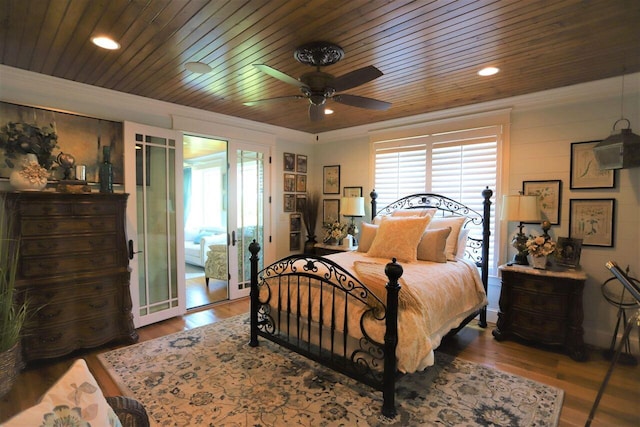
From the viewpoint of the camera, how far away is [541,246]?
3.21 m

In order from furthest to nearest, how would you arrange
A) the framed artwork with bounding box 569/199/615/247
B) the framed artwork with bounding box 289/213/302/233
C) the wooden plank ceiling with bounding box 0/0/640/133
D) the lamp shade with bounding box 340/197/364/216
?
the framed artwork with bounding box 289/213/302/233, the lamp shade with bounding box 340/197/364/216, the framed artwork with bounding box 569/199/615/247, the wooden plank ceiling with bounding box 0/0/640/133

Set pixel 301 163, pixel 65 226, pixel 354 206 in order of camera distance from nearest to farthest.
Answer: pixel 65 226, pixel 354 206, pixel 301 163

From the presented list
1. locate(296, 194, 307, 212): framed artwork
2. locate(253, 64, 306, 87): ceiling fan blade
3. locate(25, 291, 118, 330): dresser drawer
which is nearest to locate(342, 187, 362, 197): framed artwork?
locate(296, 194, 307, 212): framed artwork

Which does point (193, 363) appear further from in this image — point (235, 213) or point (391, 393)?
point (235, 213)

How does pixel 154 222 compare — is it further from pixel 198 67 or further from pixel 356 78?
pixel 356 78

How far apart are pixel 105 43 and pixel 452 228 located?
374 cm

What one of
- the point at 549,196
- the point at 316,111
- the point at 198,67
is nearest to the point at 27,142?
the point at 198,67

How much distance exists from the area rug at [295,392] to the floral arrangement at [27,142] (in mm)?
1985

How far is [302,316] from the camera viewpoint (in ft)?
9.24

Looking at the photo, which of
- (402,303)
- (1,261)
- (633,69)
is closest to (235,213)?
(1,261)

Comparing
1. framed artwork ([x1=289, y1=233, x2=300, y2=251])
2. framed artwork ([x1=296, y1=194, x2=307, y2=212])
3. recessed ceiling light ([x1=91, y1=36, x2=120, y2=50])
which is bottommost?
framed artwork ([x1=289, y1=233, x2=300, y2=251])

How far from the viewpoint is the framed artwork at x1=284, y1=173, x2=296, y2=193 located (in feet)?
17.9

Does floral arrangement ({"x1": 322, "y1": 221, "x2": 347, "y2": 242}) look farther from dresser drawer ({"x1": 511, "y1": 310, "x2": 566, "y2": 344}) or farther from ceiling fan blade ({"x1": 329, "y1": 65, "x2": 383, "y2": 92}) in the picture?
ceiling fan blade ({"x1": 329, "y1": 65, "x2": 383, "y2": 92})

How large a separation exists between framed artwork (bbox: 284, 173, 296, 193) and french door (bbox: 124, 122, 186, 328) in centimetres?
186
